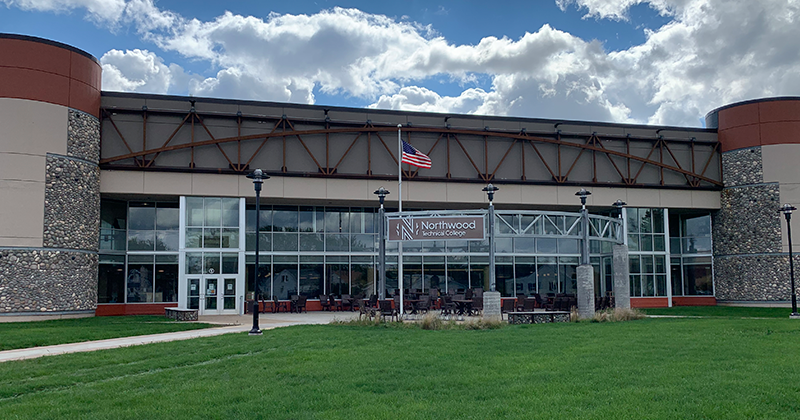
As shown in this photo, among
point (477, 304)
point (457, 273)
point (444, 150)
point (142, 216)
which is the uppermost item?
point (444, 150)

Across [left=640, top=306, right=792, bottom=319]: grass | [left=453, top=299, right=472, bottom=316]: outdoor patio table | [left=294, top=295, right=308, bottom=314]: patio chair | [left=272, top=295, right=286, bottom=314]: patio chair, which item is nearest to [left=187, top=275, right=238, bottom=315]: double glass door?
[left=272, top=295, right=286, bottom=314]: patio chair

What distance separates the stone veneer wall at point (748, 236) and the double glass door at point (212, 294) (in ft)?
92.1

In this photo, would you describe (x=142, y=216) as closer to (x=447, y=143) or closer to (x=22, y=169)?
(x=22, y=169)

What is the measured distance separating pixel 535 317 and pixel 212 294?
1618 centimetres

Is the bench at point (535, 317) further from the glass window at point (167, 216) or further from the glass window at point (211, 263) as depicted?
the glass window at point (167, 216)

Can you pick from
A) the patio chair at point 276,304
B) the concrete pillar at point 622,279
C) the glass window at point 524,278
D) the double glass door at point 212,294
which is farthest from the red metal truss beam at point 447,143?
the concrete pillar at point 622,279

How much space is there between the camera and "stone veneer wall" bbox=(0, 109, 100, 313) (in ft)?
83.8

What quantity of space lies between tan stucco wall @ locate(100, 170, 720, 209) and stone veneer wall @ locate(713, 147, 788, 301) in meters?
1.18

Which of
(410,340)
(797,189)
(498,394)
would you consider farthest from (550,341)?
(797,189)

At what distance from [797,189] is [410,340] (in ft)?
98.4

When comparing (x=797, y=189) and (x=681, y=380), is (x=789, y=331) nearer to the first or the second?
(x=681, y=380)

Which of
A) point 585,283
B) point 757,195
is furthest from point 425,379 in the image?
point 757,195

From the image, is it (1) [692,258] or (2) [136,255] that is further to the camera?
(1) [692,258]

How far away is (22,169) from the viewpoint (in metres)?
26.0
